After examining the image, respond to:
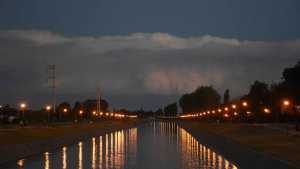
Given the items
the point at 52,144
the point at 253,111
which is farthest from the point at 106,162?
the point at 253,111

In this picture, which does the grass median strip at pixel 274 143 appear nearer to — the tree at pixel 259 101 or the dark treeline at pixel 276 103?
the dark treeline at pixel 276 103

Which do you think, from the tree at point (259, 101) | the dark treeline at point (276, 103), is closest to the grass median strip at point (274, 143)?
the dark treeline at point (276, 103)

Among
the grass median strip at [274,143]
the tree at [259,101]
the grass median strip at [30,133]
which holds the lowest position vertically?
the grass median strip at [274,143]

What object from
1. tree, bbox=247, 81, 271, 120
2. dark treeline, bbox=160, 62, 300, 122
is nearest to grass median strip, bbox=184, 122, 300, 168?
dark treeline, bbox=160, 62, 300, 122

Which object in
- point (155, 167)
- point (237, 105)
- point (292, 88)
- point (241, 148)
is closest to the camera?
point (155, 167)

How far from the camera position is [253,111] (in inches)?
4272

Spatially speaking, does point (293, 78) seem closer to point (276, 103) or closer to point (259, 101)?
point (276, 103)

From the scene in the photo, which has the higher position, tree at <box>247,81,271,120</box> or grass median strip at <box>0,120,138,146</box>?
tree at <box>247,81,271,120</box>

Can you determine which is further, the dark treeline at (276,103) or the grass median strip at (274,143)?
the dark treeline at (276,103)

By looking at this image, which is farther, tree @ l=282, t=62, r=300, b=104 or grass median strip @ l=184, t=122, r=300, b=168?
tree @ l=282, t=62, r=300, b=104

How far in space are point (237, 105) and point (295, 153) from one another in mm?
91798

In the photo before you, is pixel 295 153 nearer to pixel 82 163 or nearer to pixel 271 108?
pixel 82 163

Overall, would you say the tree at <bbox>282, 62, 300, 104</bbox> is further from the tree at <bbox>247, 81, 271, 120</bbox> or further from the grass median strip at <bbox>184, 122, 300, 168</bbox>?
the grass median strip at <bbox>184, 122, 300, 168</bbox>

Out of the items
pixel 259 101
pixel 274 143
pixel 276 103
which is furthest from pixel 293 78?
pixel 274 143
